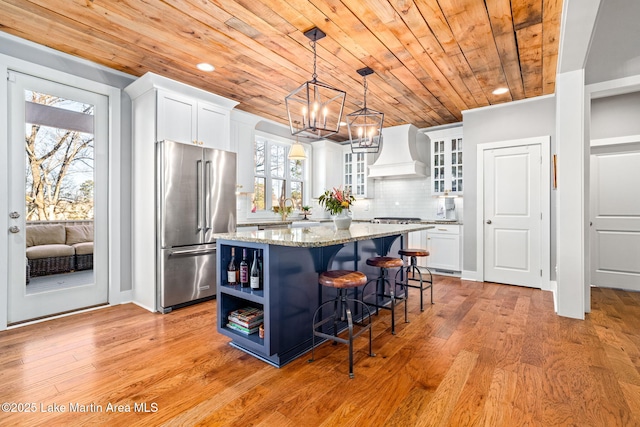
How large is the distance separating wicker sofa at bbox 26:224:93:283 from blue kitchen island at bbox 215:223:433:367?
1.86m

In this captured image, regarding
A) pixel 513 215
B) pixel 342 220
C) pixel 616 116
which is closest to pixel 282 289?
pixel 342 220

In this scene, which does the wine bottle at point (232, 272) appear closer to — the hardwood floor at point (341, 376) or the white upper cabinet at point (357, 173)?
the hardwood floor at point (341, 376)

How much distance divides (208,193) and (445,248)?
12.6 feet

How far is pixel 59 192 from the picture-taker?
321cm

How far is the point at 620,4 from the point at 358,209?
4.92 m

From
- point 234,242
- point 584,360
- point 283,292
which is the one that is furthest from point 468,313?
point 234,242

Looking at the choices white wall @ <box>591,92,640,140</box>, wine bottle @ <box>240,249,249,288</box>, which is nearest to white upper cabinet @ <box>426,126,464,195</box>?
white wall @ <box>591,92,640,140</box>

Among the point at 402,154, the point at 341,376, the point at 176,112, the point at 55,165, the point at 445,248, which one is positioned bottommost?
the point at 341,376

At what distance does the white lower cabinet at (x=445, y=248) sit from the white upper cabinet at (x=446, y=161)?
2.36ft

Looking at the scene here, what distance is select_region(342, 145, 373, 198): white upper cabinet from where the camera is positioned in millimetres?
6453

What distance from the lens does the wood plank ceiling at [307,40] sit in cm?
239

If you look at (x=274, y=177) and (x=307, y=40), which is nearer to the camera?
(x=307, y=40)

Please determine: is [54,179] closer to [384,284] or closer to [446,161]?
[384,284]

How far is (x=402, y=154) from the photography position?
5676 mm
